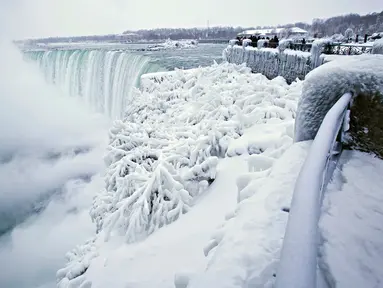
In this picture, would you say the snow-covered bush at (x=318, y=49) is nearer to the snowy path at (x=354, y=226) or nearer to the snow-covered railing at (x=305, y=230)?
the snowy path at (x=354, y=226)

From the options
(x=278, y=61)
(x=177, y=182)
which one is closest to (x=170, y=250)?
(x=177, y=182)

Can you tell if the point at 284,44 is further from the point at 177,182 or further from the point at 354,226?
the point at 354,226

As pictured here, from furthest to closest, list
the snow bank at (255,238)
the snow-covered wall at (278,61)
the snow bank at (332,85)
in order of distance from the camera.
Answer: the snow-covered wall at (278,61) → the snow bank at (332,85) → the snow bank at (255,238)

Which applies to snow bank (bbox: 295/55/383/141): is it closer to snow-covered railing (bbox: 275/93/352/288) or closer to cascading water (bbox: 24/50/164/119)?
snow-covered railing (bbox: 275/93/352/288)

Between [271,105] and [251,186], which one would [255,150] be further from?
[251,186]

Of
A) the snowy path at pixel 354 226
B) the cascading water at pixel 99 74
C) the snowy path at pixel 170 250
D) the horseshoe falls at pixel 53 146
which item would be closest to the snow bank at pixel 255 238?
the snowy path at pixel 354 226

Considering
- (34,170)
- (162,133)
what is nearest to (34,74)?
(34,170)

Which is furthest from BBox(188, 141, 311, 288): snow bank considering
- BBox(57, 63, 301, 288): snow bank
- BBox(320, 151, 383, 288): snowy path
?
BBox(320, 151, 383, 288): snowy path
